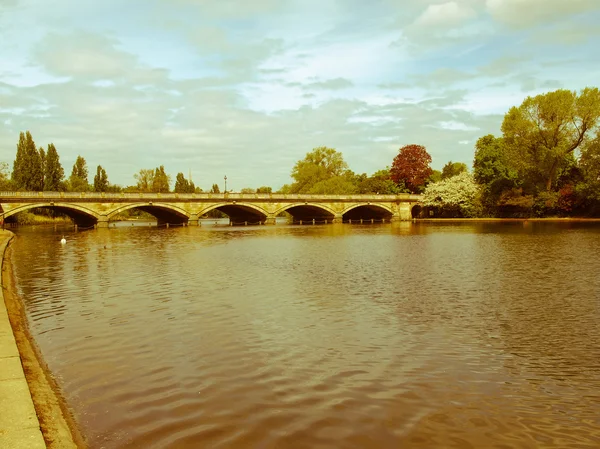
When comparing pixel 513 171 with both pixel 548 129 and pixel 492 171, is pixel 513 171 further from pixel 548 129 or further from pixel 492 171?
pixel 548 129

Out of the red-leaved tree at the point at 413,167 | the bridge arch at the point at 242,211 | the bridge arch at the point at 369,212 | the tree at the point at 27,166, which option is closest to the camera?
the bridge arch at the point at 242,211

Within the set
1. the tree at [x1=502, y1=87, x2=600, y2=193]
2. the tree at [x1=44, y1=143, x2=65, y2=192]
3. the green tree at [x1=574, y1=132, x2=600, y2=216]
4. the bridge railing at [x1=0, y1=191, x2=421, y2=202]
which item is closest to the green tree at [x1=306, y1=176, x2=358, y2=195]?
the bridge railing at [x1=0, y1=191, x2=421, y2=202]

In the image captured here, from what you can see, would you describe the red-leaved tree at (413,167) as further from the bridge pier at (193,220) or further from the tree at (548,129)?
the bridge pier at (193,220)

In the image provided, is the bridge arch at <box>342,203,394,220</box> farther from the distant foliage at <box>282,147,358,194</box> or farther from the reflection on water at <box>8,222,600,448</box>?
the reflection on water at <box>8,222,600,448</box>

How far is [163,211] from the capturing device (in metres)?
84.8

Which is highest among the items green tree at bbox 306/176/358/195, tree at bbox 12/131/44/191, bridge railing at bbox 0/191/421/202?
tree at bbox 12/131/44/191

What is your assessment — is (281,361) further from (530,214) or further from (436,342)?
(530,214)

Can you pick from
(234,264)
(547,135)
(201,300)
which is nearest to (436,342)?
(201,300)

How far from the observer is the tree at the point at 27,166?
84625 millimetres

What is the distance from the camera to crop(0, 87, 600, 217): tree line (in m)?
67.1

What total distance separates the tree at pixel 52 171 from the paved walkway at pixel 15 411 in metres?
87.5

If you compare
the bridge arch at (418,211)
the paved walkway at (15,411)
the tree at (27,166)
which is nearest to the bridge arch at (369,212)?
the bridge arch at (418,211)

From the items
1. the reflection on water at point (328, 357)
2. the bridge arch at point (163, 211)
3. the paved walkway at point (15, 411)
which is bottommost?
the reflection on water at point (328, 357)

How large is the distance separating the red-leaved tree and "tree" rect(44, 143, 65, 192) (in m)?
66.4
